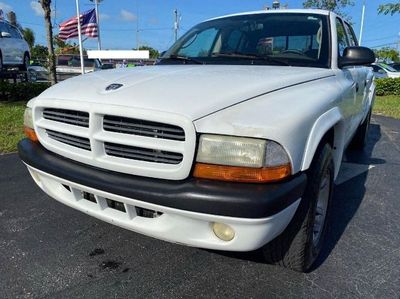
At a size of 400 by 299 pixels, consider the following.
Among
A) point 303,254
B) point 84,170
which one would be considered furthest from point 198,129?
point 303,254

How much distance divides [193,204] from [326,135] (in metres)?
1.07

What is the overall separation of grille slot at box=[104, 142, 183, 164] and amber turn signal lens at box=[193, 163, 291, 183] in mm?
145

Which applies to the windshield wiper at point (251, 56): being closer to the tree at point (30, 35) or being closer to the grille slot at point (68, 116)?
the grille slot at point (68, 116)

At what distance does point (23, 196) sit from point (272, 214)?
8.98ft

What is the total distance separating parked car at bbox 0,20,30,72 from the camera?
1185 centimetres

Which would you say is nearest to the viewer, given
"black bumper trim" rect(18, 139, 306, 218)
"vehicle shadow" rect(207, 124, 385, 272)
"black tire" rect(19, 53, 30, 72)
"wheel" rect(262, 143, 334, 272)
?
"black bumper trim" rect(18, 139, 306, 218)

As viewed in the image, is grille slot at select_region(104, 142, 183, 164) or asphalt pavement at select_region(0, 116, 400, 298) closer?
grille slot at select_region(104, 142, 183, 164)

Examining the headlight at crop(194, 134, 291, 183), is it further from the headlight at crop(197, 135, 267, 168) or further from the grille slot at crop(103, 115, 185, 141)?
the grille slot at crop(103, 115, 185, 141)

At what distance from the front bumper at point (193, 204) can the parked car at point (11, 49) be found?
424 inches

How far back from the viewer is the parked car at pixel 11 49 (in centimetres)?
1185

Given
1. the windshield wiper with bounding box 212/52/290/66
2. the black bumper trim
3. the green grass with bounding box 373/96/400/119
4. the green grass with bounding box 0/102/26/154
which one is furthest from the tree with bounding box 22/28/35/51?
the black bumper trim

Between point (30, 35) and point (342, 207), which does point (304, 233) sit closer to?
point (342, 207)

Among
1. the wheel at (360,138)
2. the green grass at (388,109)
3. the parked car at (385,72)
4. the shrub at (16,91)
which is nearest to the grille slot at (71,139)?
the wheel at (360,138)

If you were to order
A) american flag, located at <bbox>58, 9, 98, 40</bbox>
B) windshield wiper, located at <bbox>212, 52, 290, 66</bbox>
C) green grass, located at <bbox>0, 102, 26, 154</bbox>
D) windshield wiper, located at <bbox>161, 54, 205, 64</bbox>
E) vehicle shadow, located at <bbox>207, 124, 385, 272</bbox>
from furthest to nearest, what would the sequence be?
american flag, located at <bbox>58, 9, 98, 40</bbox> → green grass, located at <bbox>0, 102, 26, 154</bbox> → windshield wiper, located at <bbox>161, 54, 205, 64</bbox> → windshield wiper, located at <bbox>212, 52, 290, 66</bbox> → vehicle shadow, located at <bbox>207, 124, 385, 272</bbox>
